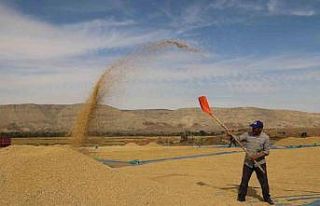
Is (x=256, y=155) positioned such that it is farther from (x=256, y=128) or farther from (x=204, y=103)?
(x=204, y=103)

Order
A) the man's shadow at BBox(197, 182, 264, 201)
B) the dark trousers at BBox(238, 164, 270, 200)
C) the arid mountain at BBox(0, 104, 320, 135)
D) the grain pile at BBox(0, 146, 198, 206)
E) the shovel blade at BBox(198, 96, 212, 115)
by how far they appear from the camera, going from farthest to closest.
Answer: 1. the arid mountain at BBox(0, 104, 320, 135)
2. the shovel blade at BBox(198, 96, 212, 115)
3. the man's shadow at BBox(197, 182, 264, 201)
4. the dark trousers at BBox(238, 164, 270, 200)
5. the grain pile at BBox(0, 146, 198, 206)

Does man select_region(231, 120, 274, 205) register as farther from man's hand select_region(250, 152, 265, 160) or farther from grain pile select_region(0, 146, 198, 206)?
grain pile select_region(0, 146, 198, 206)

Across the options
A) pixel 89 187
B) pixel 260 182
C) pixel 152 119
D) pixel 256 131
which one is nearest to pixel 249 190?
pixel 260 182

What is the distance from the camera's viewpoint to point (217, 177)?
1221cm

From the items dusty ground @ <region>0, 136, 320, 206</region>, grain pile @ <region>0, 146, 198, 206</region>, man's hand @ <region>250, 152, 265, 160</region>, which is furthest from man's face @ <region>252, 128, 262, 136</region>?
grain pile @ <region>0, 146, 198, 206</region>

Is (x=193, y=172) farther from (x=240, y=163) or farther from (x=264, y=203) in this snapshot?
(x=264, y=203)

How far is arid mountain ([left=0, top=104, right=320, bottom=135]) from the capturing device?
118 metres

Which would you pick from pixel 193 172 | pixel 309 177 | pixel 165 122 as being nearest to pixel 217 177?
pixel 193 172

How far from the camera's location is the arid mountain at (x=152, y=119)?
11750 centimetres

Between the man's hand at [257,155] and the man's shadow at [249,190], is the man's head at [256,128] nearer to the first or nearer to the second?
the man's hand at [257,155]

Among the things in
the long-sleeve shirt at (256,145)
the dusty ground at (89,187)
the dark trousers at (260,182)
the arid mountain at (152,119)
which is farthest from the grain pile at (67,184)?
the arid mountain at (152,119)

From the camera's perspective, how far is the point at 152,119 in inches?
5172

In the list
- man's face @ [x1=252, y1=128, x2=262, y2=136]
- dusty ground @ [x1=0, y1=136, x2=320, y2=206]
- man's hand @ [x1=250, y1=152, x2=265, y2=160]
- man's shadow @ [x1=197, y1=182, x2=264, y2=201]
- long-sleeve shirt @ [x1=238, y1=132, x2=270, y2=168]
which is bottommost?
man's shadow @ [x1=197, y1=182, x2=264, y2=201]

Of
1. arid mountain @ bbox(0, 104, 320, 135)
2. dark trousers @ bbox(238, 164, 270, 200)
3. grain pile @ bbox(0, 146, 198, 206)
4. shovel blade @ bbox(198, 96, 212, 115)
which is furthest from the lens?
arid mountain @ bbox(0, 104, 320, 135)
